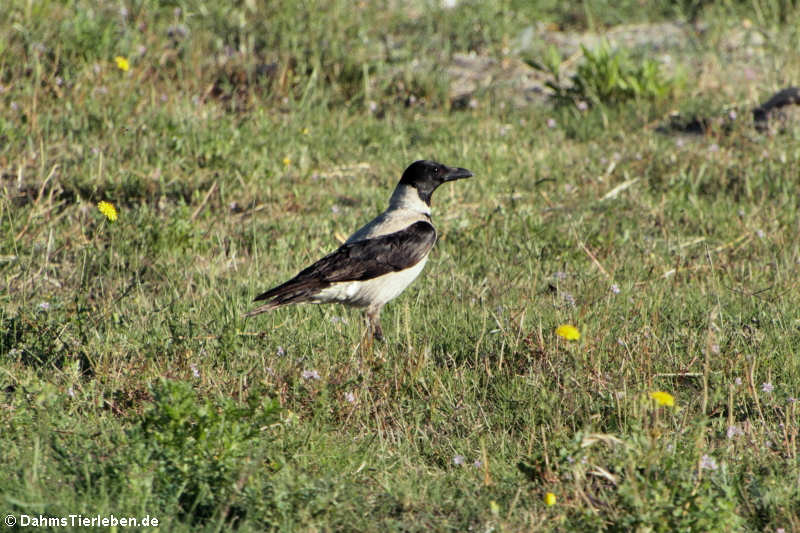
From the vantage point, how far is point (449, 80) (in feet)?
31.9

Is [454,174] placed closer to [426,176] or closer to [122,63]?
[426,176]

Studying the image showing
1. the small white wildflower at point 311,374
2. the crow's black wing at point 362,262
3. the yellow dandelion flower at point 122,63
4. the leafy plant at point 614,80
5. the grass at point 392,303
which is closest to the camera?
the grass at point 392,303

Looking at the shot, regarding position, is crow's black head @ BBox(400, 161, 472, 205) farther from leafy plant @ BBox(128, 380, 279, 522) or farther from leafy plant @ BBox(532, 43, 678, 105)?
leafy plant @ BBox(532, 43, 678, 105)

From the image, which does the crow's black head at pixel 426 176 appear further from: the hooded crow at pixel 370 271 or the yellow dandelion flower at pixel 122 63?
the yellow dandelion flower at pixel 122 63

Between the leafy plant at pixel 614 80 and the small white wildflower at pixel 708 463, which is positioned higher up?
the leafy plant at pixel 614 80

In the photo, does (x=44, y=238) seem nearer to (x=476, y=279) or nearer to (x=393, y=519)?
(x=476, y=279)

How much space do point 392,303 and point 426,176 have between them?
0.91 metres

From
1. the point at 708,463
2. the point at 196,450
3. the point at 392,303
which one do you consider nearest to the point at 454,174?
the point at 392,303

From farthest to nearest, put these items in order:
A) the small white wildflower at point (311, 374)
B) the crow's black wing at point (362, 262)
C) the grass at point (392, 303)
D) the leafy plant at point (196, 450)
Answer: the crow's black wing at point (362, 262), the small white wildflower at point (311, 374), the grass at point (392, 303), the leafy plant at point (196, 450)

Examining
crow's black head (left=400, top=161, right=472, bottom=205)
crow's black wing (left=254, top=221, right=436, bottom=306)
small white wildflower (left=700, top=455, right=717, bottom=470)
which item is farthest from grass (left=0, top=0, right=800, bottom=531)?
crow's black head (left=400, top=161, right=472, bottom=205)

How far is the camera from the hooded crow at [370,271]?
17.8ft

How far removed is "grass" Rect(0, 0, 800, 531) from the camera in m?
3.71

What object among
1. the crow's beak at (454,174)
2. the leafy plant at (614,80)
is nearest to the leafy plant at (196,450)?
the crow's beak at (454,174)

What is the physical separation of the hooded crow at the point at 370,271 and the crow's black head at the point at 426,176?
0.36 m
